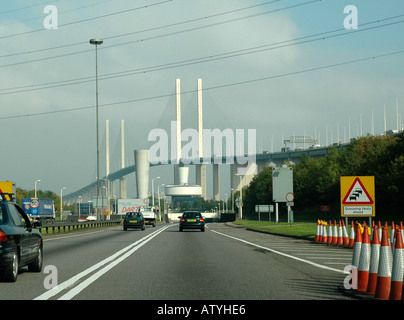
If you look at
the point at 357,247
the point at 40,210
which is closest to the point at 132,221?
the point at 40,210

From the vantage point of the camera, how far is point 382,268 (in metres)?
10.3

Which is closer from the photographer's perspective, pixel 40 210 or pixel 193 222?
pixel 193 222

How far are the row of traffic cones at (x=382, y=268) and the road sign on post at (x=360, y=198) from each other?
11175 mm

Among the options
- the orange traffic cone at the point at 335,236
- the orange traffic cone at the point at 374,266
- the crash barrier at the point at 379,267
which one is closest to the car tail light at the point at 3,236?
the crash barrier at the point at 379,267

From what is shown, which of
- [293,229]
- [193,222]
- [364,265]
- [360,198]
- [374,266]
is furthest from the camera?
[193,222]

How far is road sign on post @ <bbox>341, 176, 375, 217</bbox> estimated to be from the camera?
22719 mm

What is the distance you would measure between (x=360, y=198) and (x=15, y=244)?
13409mm

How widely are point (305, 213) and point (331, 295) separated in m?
99.0

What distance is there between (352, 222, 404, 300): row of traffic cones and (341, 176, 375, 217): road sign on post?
11.2 meters

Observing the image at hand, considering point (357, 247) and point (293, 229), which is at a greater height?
point (357, 247)

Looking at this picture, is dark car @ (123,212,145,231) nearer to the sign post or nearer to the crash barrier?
the sign post

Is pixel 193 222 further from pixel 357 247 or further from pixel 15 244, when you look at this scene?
pixel 357 247

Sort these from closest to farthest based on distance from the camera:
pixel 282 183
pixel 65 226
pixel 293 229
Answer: pixel 293 229, pixel 65 226, pixel 282 183

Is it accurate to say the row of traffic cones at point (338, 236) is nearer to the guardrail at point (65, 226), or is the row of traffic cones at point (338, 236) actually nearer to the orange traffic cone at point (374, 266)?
the orange traffic cone at point (374, 266)
